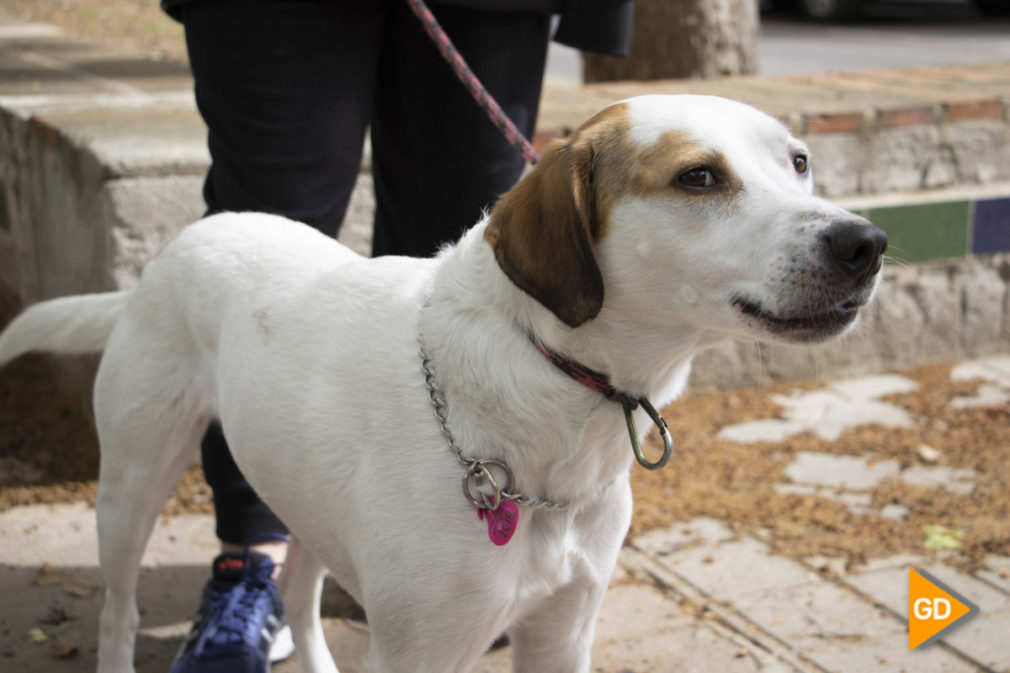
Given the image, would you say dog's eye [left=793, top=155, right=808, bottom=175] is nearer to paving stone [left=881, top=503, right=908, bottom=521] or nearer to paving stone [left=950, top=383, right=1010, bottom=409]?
paving stone [left=881, top=503, right=908, bottom=521]

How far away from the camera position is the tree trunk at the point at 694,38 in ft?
19.5

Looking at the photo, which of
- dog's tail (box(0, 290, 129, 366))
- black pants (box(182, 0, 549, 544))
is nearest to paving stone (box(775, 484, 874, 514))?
black pants (box(182, 0, 549, 544))

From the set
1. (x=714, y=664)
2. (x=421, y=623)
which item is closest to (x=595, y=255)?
(x=421, y=623)

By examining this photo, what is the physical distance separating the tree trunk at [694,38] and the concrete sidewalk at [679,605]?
3.03 metres

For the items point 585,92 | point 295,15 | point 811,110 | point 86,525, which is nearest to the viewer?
point 295,15

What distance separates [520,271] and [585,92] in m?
3.57

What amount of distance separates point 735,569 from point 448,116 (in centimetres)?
162

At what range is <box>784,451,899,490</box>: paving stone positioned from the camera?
12.8 feet

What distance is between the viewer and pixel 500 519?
1912mm

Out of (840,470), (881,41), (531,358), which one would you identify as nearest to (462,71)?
(531,358)

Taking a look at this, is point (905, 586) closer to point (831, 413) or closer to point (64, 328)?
point (831, 413)

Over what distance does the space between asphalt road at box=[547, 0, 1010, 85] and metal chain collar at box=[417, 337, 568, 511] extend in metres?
8.12

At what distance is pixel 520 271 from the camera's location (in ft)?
6.10

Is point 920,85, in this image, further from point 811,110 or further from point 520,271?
point 520,271
